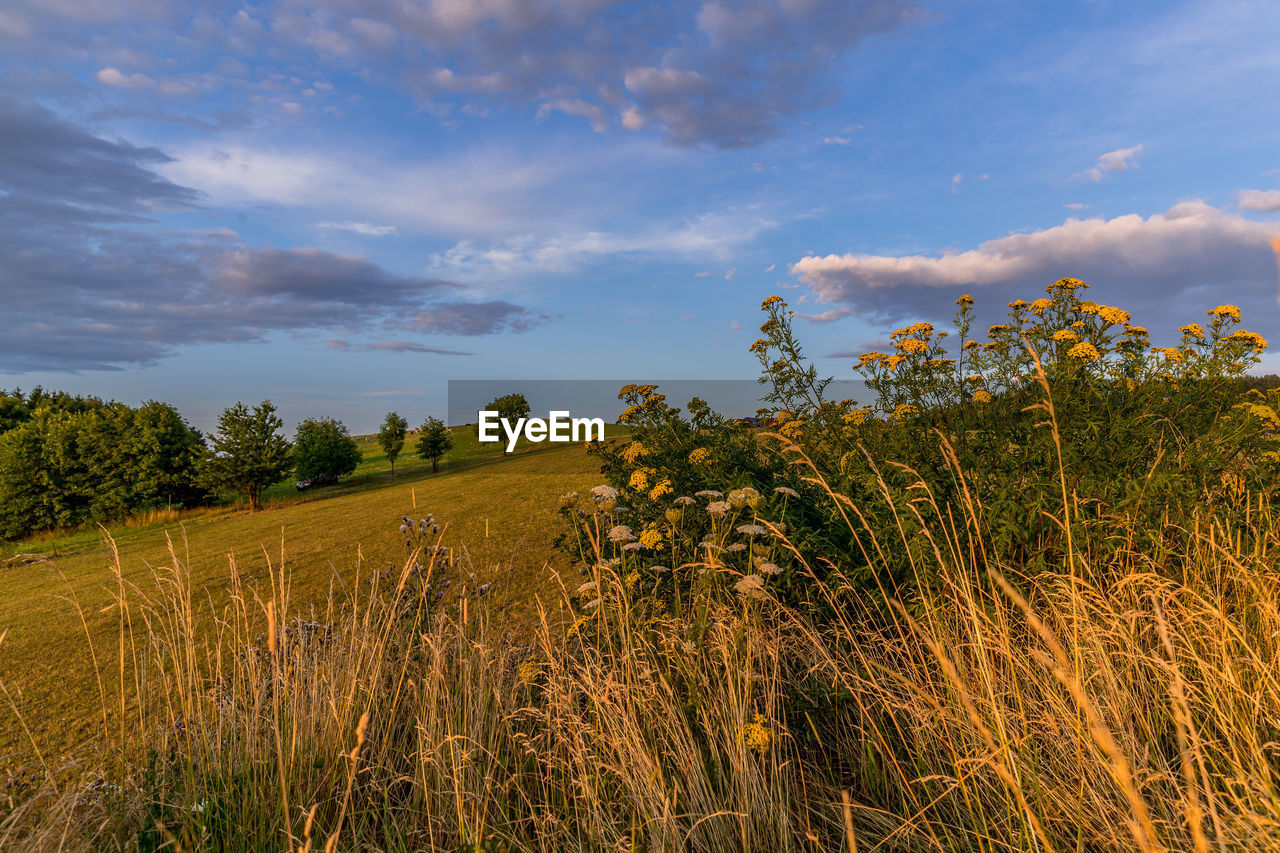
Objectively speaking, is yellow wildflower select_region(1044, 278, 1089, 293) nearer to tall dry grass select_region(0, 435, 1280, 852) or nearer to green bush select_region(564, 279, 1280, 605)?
green bush select_region(564, 279, 1280, 605)

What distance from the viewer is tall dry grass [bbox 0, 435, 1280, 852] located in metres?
1.78

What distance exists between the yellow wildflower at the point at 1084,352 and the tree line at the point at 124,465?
973 inches

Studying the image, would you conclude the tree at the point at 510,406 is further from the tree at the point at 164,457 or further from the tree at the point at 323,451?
the tree at the point at 164,457

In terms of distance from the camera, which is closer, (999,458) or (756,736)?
(756,736)

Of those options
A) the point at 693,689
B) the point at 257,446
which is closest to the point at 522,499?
the point at 693,689

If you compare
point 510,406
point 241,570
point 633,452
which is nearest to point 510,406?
point 510,406

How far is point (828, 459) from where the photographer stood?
3.75 m

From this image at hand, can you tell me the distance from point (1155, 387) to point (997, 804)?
2.49 metres

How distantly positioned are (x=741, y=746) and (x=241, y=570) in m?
8.71

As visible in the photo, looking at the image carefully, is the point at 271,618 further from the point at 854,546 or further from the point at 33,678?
the point at 33,678

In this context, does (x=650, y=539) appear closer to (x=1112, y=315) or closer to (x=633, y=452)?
(x=633, y=452)

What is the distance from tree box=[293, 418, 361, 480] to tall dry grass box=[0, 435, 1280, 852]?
2660 centimetres

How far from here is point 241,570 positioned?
8344mm

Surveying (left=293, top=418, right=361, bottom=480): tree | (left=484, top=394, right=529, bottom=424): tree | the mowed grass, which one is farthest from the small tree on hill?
the mowed grass
